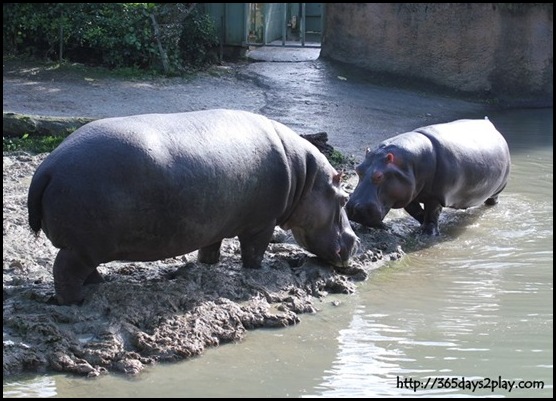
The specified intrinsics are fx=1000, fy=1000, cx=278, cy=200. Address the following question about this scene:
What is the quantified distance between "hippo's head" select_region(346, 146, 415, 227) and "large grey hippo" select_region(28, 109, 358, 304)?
1.06 meters

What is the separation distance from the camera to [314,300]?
6.43 m

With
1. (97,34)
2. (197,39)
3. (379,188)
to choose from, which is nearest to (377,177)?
(379,188)

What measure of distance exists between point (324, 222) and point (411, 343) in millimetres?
1436

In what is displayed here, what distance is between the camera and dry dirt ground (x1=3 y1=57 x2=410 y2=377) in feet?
16.5

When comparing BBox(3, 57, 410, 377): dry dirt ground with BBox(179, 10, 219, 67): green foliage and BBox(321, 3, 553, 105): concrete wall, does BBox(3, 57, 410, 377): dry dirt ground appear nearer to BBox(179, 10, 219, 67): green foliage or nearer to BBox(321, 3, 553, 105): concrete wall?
BBox(179, 10, 219, 67): green foliage

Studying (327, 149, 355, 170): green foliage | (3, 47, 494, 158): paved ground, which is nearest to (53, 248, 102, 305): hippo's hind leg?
(327, 149, 355, 170): green foliage

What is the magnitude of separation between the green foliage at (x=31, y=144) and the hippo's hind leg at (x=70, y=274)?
3.56m

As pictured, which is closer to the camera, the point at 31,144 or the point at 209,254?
the point at 209,254

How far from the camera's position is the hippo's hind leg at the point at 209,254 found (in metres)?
6.59

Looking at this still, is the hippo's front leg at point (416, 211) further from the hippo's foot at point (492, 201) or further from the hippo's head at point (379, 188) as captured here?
the hippo's foot at point (492, 201)

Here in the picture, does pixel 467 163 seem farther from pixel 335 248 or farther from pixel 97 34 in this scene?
pixel 97 34

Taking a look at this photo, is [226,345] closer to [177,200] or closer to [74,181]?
[177,200]

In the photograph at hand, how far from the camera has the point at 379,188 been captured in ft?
25.7

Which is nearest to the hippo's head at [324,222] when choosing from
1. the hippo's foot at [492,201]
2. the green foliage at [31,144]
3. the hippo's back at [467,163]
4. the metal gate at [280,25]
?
the hippo's back at [467,163]
